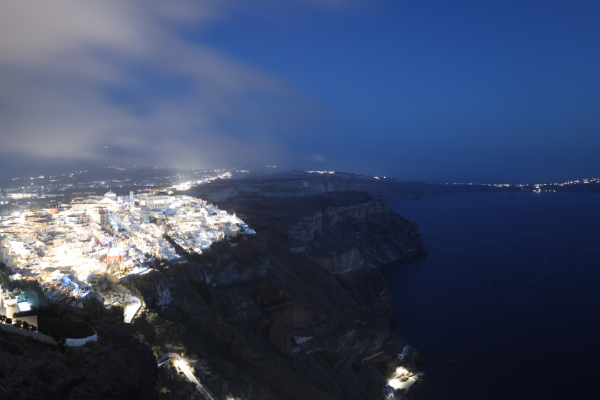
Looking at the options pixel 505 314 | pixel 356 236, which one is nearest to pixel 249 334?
pixel 505 314

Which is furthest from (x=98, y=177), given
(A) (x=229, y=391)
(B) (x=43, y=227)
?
(A) (x=229, y=391)

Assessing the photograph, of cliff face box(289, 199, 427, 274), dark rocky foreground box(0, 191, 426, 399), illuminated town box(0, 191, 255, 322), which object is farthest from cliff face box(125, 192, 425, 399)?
illuminated town box(0, 191, 255, 322)

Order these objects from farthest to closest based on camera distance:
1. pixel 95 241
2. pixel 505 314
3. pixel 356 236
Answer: pixel 356 236 < pixel 505 314 < pixel 95 241

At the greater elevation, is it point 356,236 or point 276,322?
point 276,322

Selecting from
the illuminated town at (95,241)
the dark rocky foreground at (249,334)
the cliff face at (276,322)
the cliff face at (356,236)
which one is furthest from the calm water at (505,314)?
the illuminated town at (95,241)

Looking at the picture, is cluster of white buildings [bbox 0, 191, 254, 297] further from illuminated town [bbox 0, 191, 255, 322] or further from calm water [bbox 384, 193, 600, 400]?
calm water [bbox 384, 193, 600, 400]

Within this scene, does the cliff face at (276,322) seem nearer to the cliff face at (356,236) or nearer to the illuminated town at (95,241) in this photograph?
the cliff face at (356,236)

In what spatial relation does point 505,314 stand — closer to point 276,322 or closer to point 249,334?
point 276,322
